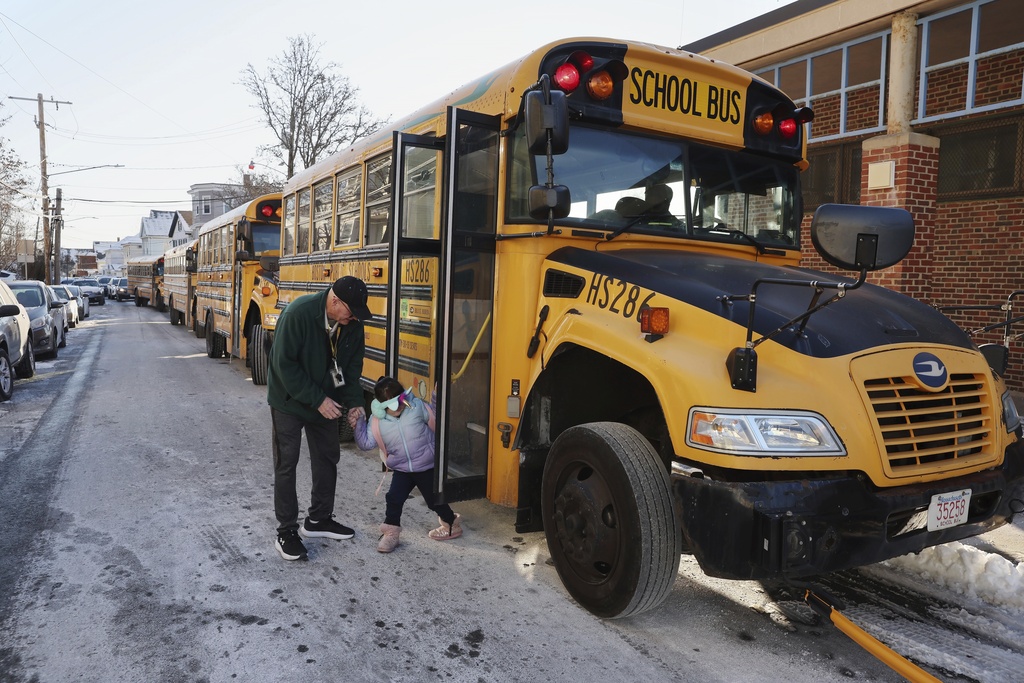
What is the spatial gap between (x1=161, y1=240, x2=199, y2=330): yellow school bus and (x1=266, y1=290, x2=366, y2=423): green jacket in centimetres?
1336

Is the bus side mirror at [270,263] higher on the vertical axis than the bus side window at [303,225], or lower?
lower

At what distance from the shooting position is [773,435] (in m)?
2.67

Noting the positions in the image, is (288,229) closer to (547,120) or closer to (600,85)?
(600,85)

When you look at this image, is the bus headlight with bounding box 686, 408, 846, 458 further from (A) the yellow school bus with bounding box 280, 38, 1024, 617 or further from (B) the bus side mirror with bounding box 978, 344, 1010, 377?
(B) the bus side mirror with bounding box 978, 344, 1010, 377

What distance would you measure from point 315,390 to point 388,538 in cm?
95

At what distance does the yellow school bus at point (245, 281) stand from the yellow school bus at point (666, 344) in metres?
5.33

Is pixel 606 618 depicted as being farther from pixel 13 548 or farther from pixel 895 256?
pixel 13 548

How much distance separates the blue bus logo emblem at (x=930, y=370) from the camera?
282cm

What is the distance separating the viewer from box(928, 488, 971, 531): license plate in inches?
109

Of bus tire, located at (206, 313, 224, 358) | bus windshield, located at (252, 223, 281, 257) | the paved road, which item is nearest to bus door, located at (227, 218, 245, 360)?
bus windshield, located at (252, 223, 281, 257)

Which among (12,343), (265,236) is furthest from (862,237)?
(12,343)

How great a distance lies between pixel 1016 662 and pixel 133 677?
353 cm

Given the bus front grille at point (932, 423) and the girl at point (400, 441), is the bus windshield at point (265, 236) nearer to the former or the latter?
the girl at point (400, 441)

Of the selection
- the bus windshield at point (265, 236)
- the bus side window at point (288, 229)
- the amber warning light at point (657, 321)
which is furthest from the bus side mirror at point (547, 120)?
the bus windshield at point (265, 236)
